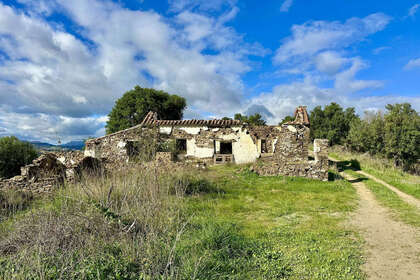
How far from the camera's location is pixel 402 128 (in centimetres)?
1563

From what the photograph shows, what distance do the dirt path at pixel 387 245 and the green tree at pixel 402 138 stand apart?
13.3 m

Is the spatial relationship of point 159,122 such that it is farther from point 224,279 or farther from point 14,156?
point 14,156

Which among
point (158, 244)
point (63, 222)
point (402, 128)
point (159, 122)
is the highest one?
point (159, 122)

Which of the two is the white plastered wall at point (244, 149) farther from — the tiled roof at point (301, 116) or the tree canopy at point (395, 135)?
the tree canopy at point (395, 135)

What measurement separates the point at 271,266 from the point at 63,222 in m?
3.36

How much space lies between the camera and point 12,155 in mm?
18188

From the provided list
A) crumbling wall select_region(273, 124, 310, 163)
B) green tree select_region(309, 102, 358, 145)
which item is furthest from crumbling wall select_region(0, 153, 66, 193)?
green tree select_region(309, 102, 358, 145)

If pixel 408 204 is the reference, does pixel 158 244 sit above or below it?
above

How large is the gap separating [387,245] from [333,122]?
3398cm

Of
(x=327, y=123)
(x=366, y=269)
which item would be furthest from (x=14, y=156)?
(x=327, y=123)

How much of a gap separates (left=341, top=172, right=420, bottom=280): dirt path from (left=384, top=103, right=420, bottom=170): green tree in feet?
43.7

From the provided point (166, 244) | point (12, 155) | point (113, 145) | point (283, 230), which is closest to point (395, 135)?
point (283, 230)

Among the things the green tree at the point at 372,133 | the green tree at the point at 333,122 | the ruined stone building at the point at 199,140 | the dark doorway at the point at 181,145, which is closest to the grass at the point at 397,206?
the ruined stone building at the point at 199,140

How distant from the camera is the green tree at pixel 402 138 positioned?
15156mm
